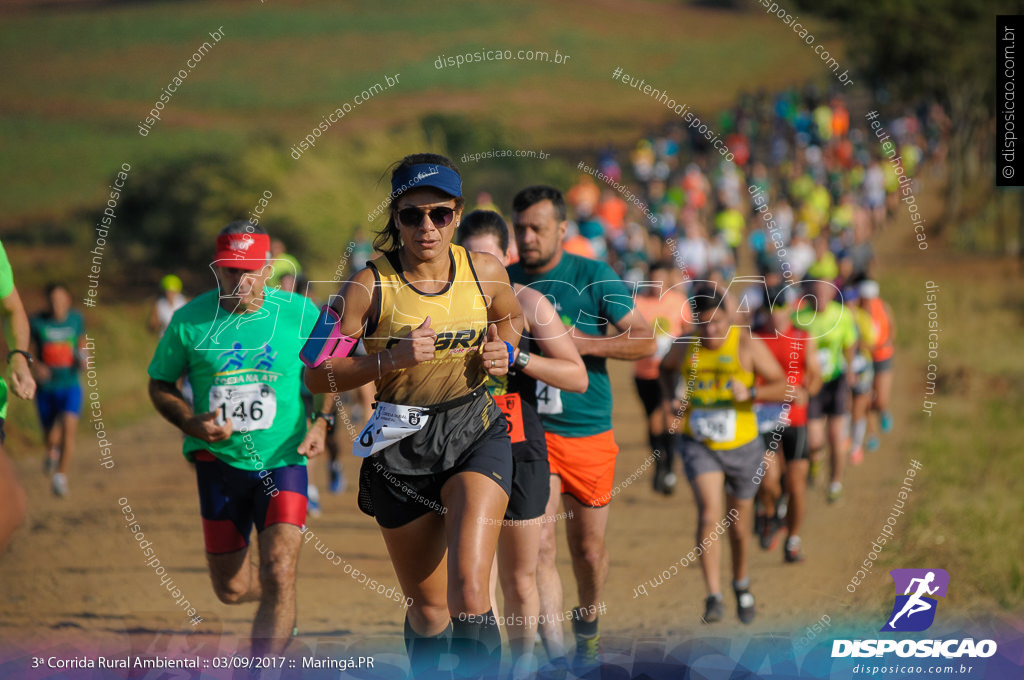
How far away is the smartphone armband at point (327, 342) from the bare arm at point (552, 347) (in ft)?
2.64

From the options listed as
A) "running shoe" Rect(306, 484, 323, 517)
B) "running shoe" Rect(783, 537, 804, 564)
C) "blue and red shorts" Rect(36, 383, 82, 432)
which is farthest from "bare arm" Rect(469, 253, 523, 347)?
"blue and red shorts" Rect(36, 383, 82, 432)

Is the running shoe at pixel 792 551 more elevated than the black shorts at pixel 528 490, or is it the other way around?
the black shorts at pixel 528 490

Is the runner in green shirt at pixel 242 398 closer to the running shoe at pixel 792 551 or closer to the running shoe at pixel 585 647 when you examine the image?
the running shoe at pixel 585 647

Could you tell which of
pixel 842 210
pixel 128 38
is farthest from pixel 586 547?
pixel 128 38

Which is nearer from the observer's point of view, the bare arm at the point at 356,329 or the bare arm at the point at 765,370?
the bare arm at the point at 356,329

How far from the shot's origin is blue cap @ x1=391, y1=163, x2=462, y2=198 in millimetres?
4051

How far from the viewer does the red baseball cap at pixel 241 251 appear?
492cm

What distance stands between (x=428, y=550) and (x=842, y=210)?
18611mm

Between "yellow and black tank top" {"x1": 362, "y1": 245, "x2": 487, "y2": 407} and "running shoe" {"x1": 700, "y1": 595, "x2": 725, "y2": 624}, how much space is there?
275 cm

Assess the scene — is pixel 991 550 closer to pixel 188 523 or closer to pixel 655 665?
pixel 655 665

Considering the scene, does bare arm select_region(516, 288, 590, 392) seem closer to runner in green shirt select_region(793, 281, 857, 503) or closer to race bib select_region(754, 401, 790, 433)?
race bib select_region(754, 401, 790, 433)

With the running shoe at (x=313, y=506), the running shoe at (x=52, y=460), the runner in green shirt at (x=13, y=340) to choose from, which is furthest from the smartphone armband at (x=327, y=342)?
the running shoe at (x=52, y=460)

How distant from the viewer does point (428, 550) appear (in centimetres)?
423

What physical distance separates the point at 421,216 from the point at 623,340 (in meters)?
1.72
